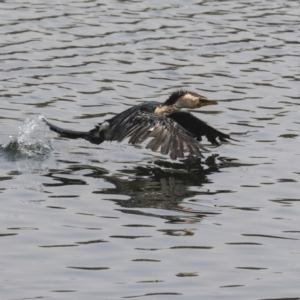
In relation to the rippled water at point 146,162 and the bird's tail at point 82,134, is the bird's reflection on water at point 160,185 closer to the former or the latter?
the rippled water at point 146,162

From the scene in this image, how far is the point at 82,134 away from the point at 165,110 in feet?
3.33

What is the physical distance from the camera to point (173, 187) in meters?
10.1

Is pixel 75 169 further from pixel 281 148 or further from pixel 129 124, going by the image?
pixel 281 148

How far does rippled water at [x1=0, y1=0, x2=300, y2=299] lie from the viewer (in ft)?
24.8

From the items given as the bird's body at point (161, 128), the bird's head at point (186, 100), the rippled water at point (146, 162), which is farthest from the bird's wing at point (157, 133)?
the bird's head at point (186, 100)

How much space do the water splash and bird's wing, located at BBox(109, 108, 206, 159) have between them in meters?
0.82

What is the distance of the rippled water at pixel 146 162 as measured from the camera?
7.56 m

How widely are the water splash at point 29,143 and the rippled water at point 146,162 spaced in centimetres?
2

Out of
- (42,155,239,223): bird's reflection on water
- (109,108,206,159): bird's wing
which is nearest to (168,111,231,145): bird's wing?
(42,155,239,223): bird's reflection on water

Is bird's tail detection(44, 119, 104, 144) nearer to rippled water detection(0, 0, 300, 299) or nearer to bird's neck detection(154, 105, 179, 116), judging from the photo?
rippled water detection(0, 0, 300, 299)

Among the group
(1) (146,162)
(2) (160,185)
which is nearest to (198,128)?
(1) (146,162)

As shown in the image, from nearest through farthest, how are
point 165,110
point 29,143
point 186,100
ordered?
point 29,143 < point 165,110 < point 186,100

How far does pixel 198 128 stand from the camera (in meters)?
11.8

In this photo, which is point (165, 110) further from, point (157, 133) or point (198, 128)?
point (157, 133)
